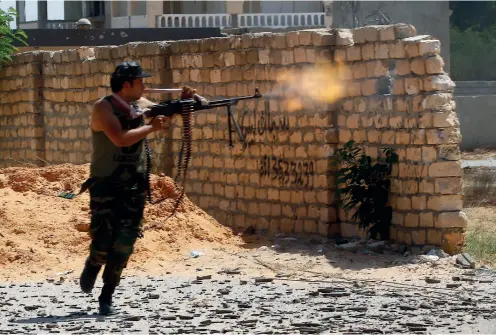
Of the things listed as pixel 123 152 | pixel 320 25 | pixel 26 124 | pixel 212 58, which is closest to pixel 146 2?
pixel 320 25

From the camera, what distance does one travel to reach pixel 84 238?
482 inches

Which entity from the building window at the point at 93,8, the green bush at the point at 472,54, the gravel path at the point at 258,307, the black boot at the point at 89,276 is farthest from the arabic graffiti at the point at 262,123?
the green bush at the point at 472,54

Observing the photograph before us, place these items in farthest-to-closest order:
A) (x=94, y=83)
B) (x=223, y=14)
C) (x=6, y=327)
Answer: (x=223, y=14), (x=94, y=83), (x=6, y=327)

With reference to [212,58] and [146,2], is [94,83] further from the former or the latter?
[146,2]

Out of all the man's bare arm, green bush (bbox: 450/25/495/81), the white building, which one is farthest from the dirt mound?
green bush (bbox: 450/25/495/81)

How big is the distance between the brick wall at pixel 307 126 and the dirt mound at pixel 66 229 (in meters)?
0.70

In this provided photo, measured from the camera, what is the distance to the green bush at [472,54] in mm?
47156

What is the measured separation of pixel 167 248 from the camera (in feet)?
40.4

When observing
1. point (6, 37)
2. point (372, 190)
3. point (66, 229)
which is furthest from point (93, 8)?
point (372, 190)

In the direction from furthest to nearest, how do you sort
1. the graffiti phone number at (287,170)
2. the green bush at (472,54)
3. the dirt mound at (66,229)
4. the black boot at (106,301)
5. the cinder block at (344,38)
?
the green bush at (472,54), the graffiti phone number at (287,170), the cinder block at (344,38), the dirt mound at (66,229), the black boot at (106,301)

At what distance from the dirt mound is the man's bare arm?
327 cm

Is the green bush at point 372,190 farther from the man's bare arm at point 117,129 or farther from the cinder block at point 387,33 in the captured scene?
the man's bare arm at point 117,129

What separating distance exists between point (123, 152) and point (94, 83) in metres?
8.13

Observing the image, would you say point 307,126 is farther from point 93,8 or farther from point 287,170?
point 93,8
